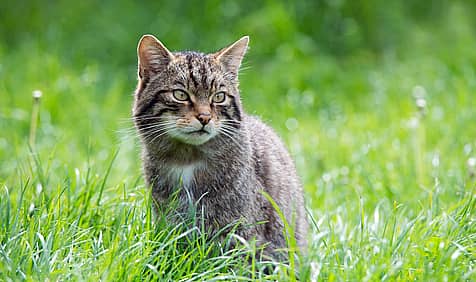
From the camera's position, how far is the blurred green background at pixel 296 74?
218 inches

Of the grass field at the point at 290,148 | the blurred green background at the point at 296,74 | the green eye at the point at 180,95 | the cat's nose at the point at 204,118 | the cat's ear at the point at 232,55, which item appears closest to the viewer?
the grass field at the point at 290,148

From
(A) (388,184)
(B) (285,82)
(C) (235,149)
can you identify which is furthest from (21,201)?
(B) (285,82)

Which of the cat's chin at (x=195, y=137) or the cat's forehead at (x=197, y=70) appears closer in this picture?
the cat's chin at (x=195, y=137)

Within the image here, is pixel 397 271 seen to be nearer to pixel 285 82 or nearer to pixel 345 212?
pixel 345 212

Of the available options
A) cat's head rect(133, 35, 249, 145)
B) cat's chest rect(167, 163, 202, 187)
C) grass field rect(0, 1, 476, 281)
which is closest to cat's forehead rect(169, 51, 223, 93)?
cat's head rect(133, 35, 249, 145)

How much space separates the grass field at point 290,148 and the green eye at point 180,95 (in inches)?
20.3

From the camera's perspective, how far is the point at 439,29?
804 centimetres

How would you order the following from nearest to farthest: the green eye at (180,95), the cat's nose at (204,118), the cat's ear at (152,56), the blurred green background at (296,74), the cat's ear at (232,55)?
the cat's nose at (204,118)
the green eye at (180,95)
the cat's ear at (152,56)
the cat's ear at (232,55)
the blurred green background at (296,74)

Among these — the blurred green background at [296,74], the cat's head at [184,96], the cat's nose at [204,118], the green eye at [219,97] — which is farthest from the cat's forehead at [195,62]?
the blurred green background at [296,74]

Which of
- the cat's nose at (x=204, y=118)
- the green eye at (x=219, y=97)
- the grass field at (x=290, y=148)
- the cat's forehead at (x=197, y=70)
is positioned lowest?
the grass field at (x=290, y=148)

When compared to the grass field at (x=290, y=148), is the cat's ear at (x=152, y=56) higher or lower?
higher

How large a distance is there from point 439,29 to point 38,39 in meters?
4.41

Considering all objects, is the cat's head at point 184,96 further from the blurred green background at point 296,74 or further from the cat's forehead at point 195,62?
the blurred green background at point 296,74

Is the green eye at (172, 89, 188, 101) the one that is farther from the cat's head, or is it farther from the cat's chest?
the cat's chest
